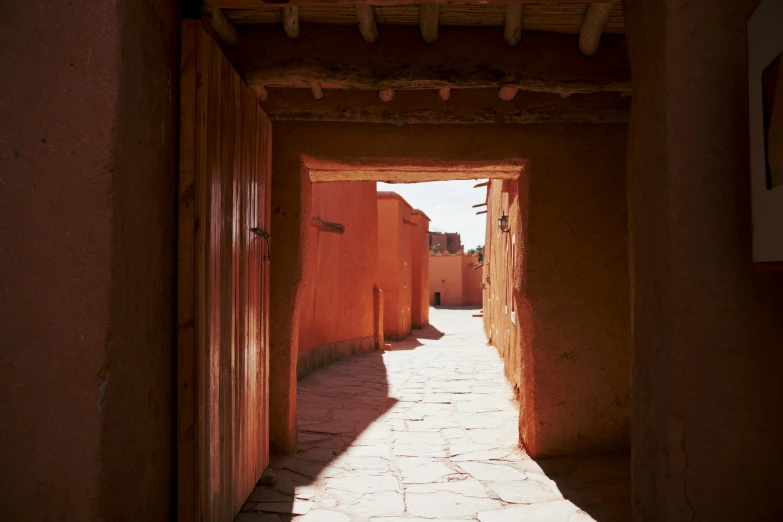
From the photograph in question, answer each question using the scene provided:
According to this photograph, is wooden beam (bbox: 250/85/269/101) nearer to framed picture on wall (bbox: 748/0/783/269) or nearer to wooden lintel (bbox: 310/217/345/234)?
framed picture on wall (bbox: 748/0/783/269)

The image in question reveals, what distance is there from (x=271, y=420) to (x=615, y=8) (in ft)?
12.3

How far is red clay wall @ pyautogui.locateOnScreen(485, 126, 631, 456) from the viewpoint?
14.3 ft

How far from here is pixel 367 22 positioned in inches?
128

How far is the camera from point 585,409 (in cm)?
438

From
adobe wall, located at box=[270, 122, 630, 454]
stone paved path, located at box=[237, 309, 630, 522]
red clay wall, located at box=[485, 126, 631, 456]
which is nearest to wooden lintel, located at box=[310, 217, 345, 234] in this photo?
stone paved path, located at box=[237, 309, 630, 522]

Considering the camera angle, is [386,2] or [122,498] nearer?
[122,498]

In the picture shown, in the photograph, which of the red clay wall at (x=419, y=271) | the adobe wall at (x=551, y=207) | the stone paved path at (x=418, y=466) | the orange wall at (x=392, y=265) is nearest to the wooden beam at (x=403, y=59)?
the adobe wall at (x=551, y=207)

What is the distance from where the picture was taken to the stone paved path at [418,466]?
3.47m

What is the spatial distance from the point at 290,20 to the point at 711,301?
2.74 m

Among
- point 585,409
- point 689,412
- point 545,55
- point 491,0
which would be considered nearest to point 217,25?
point 491,0

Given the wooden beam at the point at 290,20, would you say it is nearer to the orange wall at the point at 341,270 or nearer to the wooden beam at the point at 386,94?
the wooden beam at the point at 386,94

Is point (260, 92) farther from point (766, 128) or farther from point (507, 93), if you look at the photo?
point (766, 128)

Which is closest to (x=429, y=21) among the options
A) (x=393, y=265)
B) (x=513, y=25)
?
(x=513, y=25)

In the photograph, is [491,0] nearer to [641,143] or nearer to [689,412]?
[641,143]
